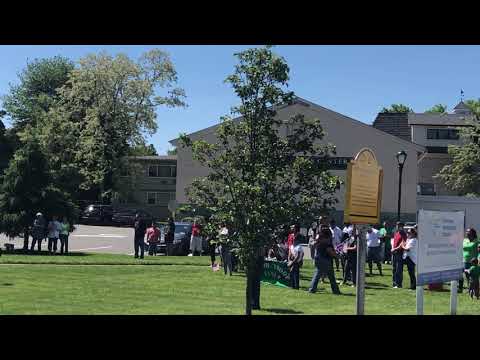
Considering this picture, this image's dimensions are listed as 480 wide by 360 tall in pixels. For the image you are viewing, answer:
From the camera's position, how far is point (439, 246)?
10.0 meters

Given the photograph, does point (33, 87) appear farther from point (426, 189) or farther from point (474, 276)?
point (474, 276)

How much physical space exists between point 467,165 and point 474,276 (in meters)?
42.6

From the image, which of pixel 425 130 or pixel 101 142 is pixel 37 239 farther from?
pixel 425 130

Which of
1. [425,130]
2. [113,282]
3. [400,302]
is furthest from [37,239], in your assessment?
[425,130]

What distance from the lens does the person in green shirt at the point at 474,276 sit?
1571 centimetres

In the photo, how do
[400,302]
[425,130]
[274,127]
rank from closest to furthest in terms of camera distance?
[274,127] → [400,302] → [425,130]

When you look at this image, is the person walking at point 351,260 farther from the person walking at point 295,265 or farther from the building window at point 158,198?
the building window at point 158,198

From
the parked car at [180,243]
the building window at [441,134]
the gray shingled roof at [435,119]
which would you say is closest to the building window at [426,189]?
the building window at [441,134]

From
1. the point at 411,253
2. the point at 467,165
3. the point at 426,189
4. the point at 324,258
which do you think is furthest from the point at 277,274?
the point at 426,189

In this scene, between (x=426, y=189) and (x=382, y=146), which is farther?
(x=426, y=189)

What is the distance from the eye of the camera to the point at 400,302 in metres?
15.0

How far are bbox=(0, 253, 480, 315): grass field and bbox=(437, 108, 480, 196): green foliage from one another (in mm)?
36772
